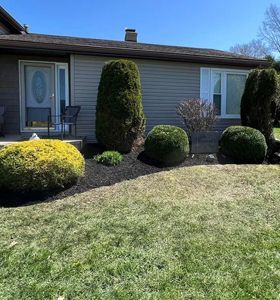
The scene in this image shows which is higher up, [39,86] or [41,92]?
[39,86]

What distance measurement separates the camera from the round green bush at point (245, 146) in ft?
29.8

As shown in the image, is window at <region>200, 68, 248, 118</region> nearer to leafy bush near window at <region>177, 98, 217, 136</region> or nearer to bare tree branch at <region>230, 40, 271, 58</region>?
leafy bush near window at <region>177, 98, 217, 136</region>

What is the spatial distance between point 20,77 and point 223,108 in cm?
650

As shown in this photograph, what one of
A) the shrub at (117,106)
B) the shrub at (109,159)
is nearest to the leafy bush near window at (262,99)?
the shrub at (117,106)

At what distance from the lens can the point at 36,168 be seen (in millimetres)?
6359

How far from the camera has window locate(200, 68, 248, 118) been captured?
1212 centimetres

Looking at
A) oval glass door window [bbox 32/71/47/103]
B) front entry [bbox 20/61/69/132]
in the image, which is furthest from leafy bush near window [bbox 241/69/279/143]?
oval glass door window [bbox 32/71/47/103]

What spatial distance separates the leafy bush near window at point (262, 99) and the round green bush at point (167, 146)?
284 cm

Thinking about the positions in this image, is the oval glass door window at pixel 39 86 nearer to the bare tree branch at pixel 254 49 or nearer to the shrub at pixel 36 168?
the shrub at pixel 36 168

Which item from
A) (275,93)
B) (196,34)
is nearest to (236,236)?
(275,93)

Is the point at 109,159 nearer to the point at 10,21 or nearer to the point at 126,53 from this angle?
the point at 126,53

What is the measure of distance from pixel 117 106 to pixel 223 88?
4772 mm

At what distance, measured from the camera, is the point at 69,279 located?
3695 mm

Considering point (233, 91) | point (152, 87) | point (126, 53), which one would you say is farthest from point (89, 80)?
point (233, 91)
